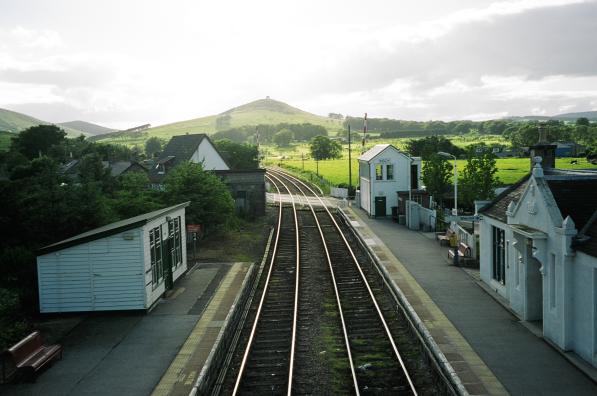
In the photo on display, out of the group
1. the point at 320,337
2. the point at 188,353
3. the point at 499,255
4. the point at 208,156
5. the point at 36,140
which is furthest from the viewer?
the point at 36,140

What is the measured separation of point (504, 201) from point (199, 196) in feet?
58.4

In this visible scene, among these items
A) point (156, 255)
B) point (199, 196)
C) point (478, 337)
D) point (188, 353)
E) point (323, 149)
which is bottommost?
point (478, 337)

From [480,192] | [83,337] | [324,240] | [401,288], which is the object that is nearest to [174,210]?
[83,337]

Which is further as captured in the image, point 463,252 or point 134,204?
point 134,204

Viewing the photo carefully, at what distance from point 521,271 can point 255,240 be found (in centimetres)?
1948

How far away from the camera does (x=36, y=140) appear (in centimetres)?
7788

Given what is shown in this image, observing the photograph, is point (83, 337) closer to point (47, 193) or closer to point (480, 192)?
point (47, 193)

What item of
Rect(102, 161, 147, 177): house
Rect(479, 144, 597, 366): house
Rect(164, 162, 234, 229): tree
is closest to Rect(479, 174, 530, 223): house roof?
Rect(479, 144, 597, 366): house

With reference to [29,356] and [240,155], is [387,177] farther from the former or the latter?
[240,155]

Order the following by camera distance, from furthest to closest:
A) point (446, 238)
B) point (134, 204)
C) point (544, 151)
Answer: point (446, 238) → point (134, 204) → point (544, 151)

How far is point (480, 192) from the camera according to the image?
117 ft

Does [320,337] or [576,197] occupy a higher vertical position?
→ [576,197]

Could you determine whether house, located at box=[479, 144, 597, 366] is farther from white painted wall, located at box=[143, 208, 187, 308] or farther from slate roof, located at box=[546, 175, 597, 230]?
white painted wall, located at box=[143, 208, 187, 308]

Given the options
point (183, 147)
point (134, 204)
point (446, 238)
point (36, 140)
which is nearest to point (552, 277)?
point (446, 238)
